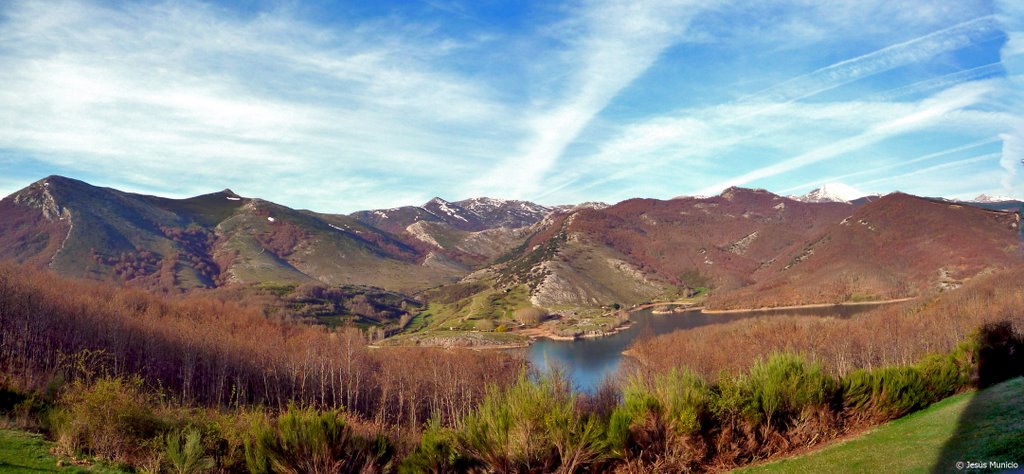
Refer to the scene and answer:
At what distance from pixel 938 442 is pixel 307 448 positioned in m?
18.4

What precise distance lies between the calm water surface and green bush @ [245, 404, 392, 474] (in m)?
64.2

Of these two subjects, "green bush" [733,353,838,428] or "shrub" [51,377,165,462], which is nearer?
"shrub" [51,377,165,462]

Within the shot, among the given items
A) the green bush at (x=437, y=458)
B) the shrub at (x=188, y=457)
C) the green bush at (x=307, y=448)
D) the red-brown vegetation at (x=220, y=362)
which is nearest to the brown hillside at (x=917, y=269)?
the red-brown vegetation at (x=220, y=362)

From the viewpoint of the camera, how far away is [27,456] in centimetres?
1545

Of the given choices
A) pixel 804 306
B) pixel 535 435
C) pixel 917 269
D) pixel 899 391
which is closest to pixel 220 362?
pixel 535 435

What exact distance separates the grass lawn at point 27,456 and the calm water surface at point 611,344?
223ft

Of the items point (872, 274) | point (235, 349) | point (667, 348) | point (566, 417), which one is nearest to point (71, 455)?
point (566, 417)

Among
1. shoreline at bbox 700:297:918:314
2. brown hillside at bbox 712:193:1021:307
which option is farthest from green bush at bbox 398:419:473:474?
brown hillside at bbox 712:193:1021:307

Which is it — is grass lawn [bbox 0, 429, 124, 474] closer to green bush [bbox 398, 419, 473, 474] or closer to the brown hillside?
green bush [bbox 398, 419, 473, 474]

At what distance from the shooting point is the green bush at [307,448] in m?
16.9

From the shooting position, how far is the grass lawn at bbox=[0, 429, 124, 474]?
1434 cm

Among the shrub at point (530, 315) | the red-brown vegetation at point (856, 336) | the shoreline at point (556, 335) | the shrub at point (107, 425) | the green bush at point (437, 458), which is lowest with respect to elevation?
the shoreline at point (556, 335)

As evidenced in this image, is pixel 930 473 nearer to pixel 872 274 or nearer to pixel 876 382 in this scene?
pixel 876 382

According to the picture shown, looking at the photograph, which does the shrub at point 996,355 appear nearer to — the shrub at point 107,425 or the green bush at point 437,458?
the green bush at point 437,458
